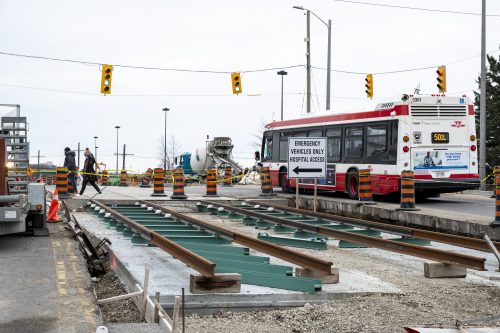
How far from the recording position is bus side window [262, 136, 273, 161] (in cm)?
2965

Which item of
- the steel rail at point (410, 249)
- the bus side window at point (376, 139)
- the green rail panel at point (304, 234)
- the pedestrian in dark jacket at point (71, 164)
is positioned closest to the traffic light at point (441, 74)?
the bus side window at point (376, 139)

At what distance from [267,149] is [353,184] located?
7306 mm

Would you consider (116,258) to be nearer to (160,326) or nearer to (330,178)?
(160,326)

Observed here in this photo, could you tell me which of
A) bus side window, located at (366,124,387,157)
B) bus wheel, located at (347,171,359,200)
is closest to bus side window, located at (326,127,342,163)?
bus wheel, located at (347,171,359,200)

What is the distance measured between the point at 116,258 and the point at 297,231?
4878 millimetres

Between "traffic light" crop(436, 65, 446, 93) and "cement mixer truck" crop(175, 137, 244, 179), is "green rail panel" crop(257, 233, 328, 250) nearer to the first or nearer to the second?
"traffic light" crop(436, 65, 446, 93)

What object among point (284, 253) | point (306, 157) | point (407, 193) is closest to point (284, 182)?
point (407, 193)

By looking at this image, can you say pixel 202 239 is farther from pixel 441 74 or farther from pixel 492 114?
pixel 492 114

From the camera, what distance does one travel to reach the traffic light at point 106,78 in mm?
30297

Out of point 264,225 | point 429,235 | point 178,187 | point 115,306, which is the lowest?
point 115,306

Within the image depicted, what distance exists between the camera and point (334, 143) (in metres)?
24.5

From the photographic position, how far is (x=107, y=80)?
30469 millimetres

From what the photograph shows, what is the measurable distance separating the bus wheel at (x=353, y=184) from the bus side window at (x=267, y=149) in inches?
258

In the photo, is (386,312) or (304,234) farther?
(304,234)
